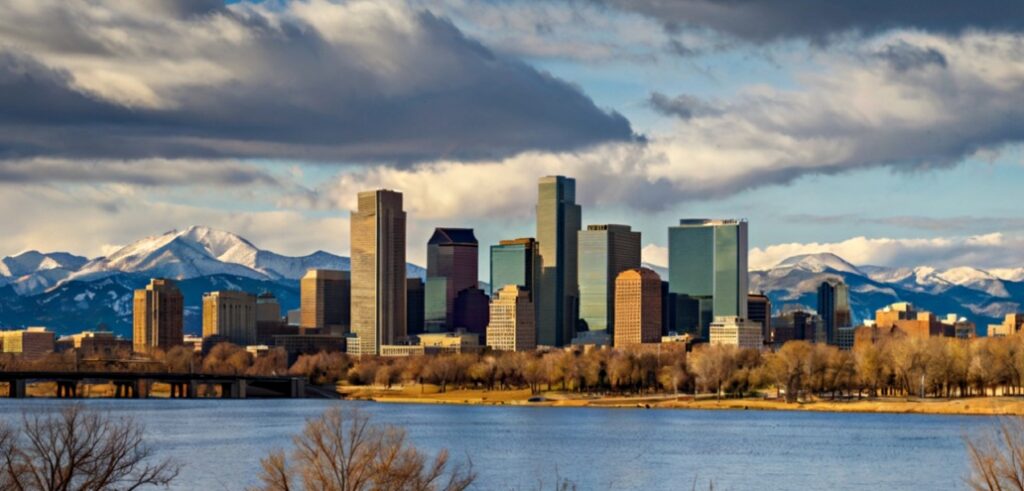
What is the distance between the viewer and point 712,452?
12656 centimetres

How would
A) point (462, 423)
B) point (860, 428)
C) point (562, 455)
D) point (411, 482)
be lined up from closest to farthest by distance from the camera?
point (411, 482)
point (562, 455)
point (860, 428)
point (462, 423)

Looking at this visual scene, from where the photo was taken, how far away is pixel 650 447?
134 m

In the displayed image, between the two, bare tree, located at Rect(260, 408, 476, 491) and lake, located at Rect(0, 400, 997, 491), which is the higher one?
bare tree, located at Rect(260, 408, 476, 491)

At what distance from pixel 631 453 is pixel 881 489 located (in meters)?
29.2

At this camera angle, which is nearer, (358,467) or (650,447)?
(358,467)

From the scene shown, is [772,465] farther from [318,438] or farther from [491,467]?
[318,438]

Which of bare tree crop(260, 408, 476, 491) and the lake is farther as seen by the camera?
the lake

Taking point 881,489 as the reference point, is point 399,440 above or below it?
above

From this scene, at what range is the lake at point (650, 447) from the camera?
336 feet

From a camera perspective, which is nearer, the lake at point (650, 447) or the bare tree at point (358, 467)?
the bare tree at point (358, 467)

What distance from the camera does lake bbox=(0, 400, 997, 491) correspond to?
10244cm

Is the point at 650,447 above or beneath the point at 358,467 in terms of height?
beneath

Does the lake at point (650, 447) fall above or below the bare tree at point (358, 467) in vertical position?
below

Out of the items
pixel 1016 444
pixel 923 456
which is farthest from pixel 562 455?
pixel 1016 444
